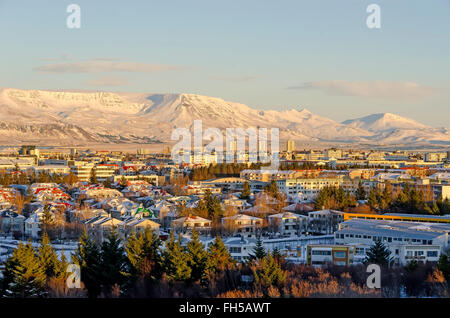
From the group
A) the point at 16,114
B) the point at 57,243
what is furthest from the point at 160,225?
the point at 16,114

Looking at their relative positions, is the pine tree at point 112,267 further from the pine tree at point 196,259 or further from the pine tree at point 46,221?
the pine tree at point 46,221

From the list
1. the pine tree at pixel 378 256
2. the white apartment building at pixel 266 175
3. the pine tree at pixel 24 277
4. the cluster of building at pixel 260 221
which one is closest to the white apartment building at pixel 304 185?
the cluster of building at pixel 260 221

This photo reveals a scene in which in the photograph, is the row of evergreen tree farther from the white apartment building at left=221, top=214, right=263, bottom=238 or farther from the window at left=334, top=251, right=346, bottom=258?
the white apartment building at left=221, top=214, right=263, bottom=238

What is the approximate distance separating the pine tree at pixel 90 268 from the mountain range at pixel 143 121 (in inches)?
3460

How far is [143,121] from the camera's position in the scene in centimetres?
13275

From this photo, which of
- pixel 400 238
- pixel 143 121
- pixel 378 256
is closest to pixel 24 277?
pixel 378 256

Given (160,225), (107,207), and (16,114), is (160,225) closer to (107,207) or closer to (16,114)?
(107,207)

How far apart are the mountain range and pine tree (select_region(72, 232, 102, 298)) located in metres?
87.9

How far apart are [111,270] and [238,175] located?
2916 cm

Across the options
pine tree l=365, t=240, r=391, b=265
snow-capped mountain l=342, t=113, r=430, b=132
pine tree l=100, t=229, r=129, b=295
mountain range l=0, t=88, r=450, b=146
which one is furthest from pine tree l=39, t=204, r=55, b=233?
snow-capped mountain l=342, t=113, r=430, b=132

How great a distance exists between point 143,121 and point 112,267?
122 metres

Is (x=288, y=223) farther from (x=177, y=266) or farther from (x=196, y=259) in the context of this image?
(x=177, y=266)

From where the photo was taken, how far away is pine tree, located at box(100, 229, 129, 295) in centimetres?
1125

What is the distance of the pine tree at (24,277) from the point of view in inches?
413
